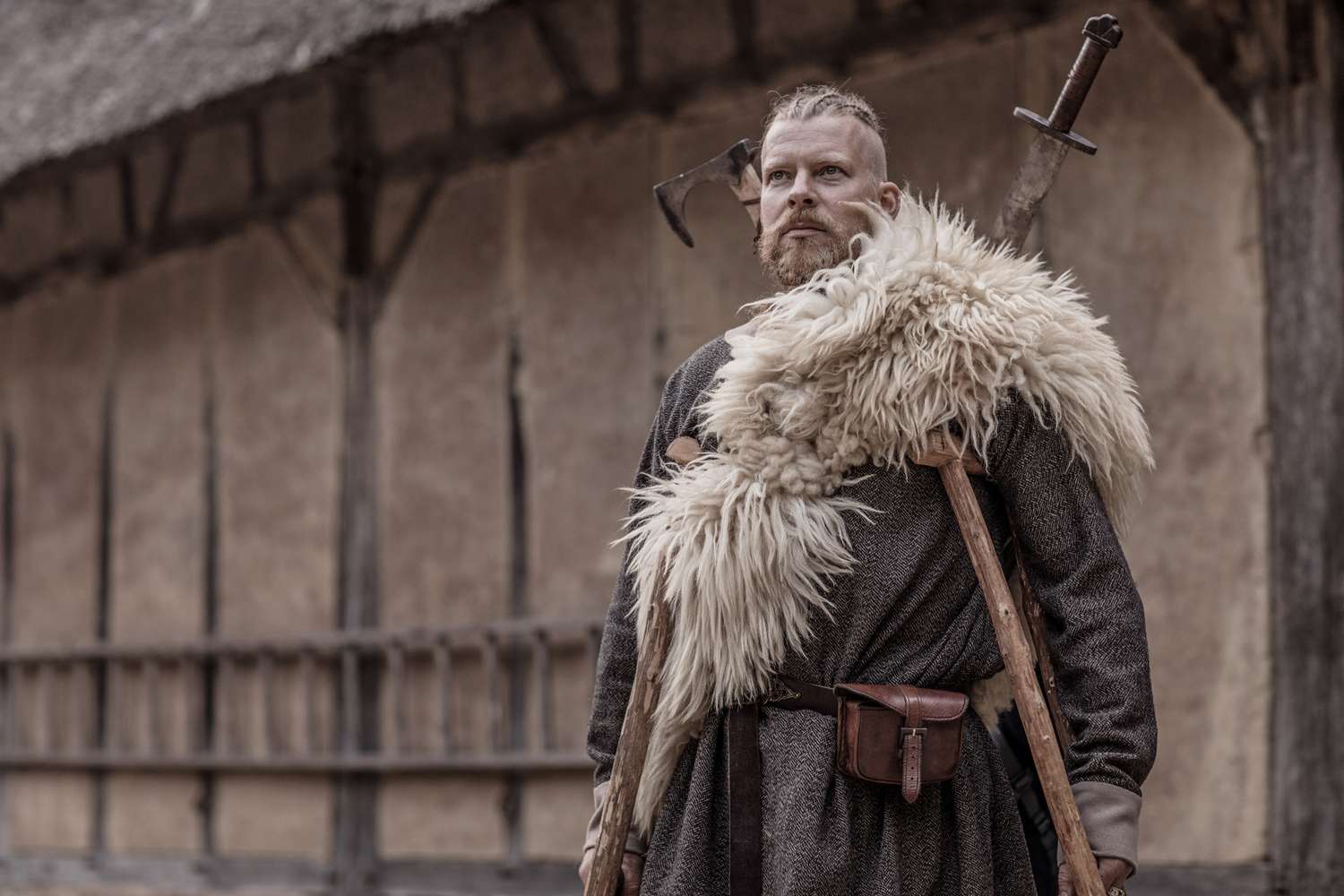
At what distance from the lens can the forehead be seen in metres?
2.42

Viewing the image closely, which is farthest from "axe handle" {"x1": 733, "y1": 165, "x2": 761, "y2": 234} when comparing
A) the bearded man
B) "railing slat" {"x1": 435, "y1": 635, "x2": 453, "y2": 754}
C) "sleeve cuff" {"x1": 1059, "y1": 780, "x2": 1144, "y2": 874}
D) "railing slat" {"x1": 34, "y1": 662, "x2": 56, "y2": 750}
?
"railing slat" {"x1": 34, "y1": 662, "x2": 56, "y2": 750}

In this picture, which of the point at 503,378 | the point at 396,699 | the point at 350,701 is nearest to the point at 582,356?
the point at 503,378

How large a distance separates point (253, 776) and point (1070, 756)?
16.9 ft

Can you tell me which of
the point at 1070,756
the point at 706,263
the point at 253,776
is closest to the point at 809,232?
the point at 1070,756

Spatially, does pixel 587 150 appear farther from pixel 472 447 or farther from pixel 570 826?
pixel 570 826

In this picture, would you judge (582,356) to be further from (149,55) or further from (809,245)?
(809,245)

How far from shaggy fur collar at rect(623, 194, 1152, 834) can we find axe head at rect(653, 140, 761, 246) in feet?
1.37

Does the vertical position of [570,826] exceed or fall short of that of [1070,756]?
it falls short

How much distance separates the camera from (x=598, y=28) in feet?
19.3

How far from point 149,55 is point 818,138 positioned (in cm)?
520

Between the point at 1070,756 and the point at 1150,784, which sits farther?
the point at 1150,784

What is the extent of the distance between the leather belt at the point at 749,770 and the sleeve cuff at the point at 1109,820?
33 cm

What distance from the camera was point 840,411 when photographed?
2312 millimetres

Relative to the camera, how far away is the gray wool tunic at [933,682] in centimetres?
220
